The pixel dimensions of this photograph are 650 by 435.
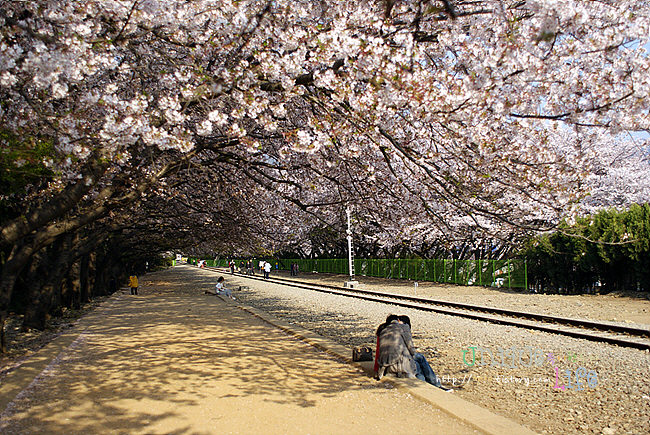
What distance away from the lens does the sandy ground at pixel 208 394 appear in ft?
17.9

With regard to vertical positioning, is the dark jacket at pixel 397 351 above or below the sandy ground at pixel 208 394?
above

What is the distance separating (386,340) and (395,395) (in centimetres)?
112

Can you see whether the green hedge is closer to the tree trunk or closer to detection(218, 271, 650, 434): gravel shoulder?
detection(218, 271, 650, 434): gravel shoulder

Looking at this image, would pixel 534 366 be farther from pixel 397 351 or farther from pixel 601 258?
pixel 601 258

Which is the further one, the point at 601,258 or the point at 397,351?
the point at 601,258

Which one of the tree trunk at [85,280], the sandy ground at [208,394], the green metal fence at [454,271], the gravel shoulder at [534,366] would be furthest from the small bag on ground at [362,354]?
the green metal fence at [454,271]

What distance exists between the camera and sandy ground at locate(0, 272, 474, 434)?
215 inches

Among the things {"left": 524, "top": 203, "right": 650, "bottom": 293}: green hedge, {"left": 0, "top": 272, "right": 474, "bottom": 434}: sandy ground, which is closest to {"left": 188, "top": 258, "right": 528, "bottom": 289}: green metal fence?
{"left": 524, "top": 203, "right": 650, "bottom": 293}: green hedge

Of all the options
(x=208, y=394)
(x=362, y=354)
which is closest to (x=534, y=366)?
(x=362, y=354)

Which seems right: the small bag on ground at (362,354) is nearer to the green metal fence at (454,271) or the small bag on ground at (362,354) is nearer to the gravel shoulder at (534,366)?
the gravel shoulder at (534,366)

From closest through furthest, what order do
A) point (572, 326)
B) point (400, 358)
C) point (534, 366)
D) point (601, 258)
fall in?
point (400, 358), point (534, 366), point (572, 326), point (601, 258)

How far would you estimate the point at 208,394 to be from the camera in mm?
6703

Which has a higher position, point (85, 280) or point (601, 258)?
point (601, 258)

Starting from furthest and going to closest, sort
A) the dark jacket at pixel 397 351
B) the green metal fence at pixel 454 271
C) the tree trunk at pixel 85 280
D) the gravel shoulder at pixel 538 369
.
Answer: the green metal fence at pixel 454 271
the tree trunk at pixel 85 280
the dark jacket at pixel 397 351
the gravel shoulder at pixel 538 369
